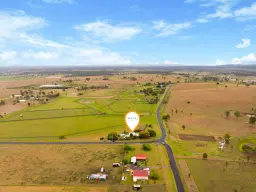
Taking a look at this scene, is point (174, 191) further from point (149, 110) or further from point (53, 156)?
point (149, 110)

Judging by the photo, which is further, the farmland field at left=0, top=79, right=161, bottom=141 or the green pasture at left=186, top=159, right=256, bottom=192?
the farmland field at left=0, top=79, right=161, bottom=141

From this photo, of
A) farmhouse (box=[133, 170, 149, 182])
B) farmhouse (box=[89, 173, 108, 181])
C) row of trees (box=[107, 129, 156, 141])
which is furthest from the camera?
row of trees (box=[107, 129, 156, 141])

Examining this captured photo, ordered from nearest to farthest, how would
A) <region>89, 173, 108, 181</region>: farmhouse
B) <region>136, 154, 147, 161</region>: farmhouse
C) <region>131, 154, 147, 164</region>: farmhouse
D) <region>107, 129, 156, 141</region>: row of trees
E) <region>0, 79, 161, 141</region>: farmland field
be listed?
<region>89, 173, 108, 181</region>: farmhouse
<region>131, 154, 147, 164</region>: farmhouse
<region>136, 154, 147, 161</region>: farmhouse
<region>107, 129, 156, 141</region>: row of trees
<region>0, 79, 161, 141</region>: farmland field

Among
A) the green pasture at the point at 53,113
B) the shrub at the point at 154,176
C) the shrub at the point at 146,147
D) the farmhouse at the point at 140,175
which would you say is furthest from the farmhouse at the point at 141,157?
the green pasture at the point at 53,113

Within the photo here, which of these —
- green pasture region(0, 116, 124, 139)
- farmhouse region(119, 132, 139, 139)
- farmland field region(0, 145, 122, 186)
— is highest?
farmhouse region(119, 132, 139, 139)

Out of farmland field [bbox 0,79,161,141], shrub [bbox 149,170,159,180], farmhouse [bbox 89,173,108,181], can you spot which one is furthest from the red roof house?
farmland field [bbox 0,79,161,141]

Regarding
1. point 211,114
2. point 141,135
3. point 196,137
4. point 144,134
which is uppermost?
point 211,114

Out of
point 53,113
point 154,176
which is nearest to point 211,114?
point 154,176

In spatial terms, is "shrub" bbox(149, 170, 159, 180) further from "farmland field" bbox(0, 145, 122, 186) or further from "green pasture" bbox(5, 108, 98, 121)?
"green pasture" bbox(5, 108, 98, 121)

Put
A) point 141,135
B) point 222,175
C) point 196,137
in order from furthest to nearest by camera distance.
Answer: point 196,137 < point 141,135 < point 222,175

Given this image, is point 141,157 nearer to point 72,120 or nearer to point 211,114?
point 72,120
